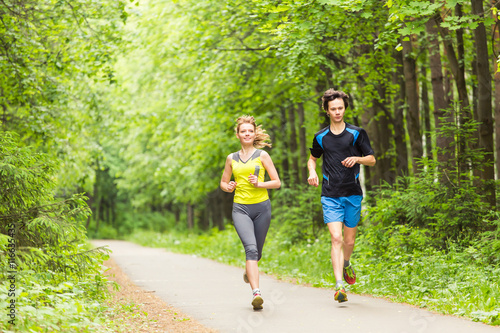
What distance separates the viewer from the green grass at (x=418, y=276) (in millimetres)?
6742

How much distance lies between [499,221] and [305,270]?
4.20 metres

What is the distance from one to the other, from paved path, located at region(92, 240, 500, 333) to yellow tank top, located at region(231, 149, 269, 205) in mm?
1324

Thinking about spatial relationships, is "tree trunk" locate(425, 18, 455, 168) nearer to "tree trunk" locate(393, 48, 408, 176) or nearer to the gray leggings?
"tree trunk" locate(393, 48, 408, 176)

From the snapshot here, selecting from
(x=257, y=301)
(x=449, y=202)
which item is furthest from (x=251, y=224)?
(x=449, y=202)

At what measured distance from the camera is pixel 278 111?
23.1m

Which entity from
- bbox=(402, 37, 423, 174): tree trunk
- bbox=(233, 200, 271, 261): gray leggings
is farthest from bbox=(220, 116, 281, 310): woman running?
bbox=(402, 37, 423, 174): tree trunk

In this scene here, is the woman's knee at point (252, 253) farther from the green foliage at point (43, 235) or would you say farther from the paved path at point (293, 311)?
the green foliage at point (43, 235)

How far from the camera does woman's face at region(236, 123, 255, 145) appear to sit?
7375 mm

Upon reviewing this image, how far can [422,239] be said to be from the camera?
34.0 feet

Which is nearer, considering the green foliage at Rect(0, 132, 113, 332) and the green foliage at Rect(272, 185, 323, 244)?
the green foliage at Rect(0, 132, 113, 332)

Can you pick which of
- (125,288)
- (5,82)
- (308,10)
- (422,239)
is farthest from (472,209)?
(5,82)

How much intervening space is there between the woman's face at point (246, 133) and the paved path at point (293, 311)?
2.04 m

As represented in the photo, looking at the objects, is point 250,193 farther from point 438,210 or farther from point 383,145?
point 383,145

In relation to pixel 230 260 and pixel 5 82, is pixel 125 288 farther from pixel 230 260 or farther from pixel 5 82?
pixel 230 260
